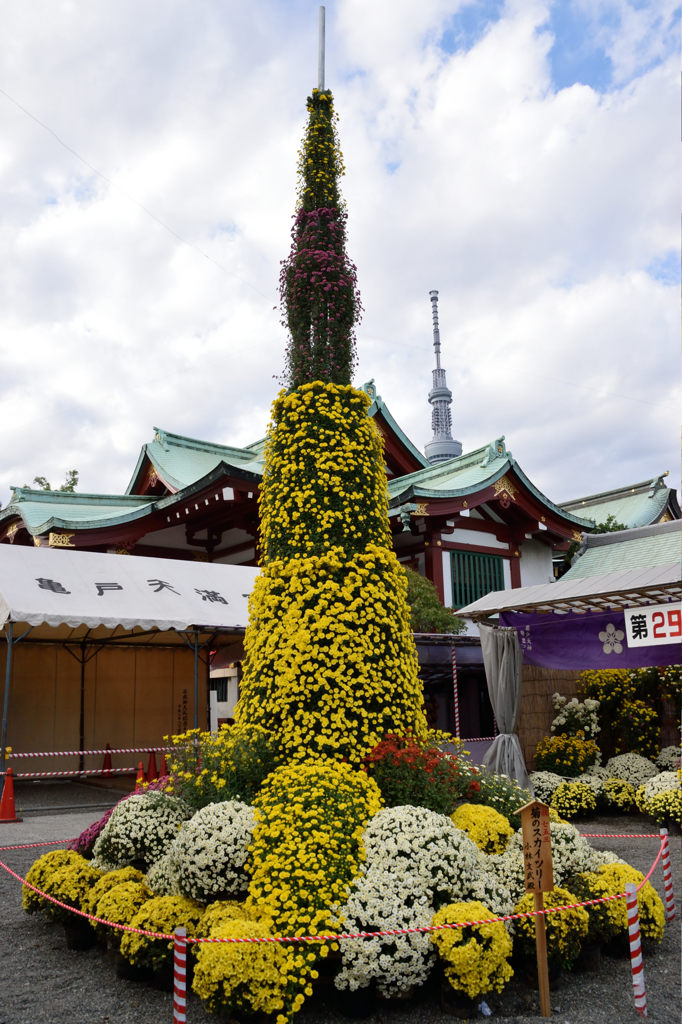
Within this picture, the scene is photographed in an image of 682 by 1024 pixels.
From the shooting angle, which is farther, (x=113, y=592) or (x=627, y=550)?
(x=627, y=550)

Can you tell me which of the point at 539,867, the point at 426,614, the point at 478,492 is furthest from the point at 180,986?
the point at 478,492

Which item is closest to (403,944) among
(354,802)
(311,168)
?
(354,802)

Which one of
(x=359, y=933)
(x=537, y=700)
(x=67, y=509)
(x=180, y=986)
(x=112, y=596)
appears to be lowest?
(x=180, y=986)

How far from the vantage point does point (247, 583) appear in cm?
1664

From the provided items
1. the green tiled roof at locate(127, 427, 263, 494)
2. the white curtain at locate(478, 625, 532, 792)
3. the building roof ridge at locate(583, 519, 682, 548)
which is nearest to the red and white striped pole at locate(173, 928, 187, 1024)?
the white curtain at locate(478, 625, 532, 792)

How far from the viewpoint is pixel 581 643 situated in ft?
41.0

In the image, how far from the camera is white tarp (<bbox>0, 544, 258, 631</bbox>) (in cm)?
1285

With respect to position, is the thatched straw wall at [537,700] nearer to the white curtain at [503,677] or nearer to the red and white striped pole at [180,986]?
the white curtain at [503,677]

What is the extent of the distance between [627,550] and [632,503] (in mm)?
5520

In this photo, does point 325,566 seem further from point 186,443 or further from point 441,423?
point 441,423

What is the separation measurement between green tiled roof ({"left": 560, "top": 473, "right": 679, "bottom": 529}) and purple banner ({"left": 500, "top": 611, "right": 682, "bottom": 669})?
38.8ft

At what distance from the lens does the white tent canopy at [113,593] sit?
12.9m

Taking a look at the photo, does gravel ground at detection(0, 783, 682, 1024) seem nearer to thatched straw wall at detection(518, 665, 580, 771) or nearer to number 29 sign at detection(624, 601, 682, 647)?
number 29 sign at detection(624, 601, 682, 647)

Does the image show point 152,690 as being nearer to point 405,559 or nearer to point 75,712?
point 75,712
